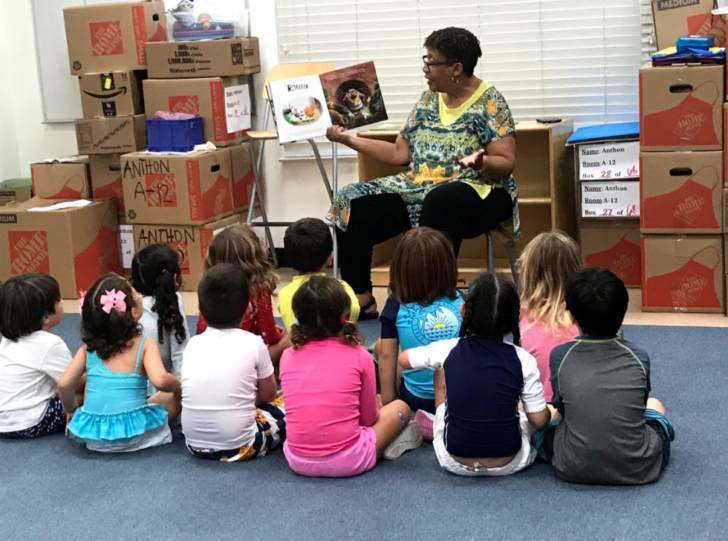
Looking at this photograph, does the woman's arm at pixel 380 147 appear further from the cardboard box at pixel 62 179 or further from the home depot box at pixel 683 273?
the cardboard box at pixel 62 179

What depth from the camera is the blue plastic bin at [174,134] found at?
4.61 meters

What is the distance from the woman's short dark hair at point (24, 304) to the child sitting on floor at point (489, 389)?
124 centimetres

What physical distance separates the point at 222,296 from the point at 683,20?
2508 millimetres

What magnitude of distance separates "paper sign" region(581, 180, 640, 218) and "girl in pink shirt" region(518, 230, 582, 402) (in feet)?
4.83

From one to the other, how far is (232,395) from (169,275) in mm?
542

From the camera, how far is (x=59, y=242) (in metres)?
4.55

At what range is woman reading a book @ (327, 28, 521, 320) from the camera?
362 cm

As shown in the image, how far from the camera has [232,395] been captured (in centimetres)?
249

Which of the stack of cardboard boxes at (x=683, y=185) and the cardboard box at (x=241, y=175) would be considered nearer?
the stack of cardboard boxes at (x=683, y=185)

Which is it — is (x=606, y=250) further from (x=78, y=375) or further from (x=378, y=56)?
(x=78, y=375)

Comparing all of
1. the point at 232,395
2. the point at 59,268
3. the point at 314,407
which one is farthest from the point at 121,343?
the point at 59,268

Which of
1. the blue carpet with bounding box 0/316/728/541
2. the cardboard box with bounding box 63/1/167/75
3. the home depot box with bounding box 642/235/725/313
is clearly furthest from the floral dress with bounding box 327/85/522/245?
the cardboard box with bounding box 63/1/167/75

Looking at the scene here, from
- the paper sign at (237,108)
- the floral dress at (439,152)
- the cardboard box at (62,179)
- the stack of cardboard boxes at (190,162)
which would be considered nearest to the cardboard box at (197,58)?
the stack of cardboard boxes at (190,162)

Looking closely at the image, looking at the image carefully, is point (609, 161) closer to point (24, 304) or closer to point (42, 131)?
point (24, 304)
